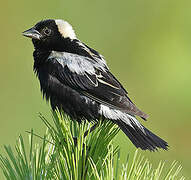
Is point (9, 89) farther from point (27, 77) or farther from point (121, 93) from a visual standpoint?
Result: point (121, 93)

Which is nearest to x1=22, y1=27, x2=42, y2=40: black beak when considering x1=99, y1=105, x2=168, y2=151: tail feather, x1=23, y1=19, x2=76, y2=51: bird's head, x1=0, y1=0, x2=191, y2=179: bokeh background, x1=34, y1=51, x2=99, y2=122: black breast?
x1=23, y1=19, x2=76, y2=51: bird's head

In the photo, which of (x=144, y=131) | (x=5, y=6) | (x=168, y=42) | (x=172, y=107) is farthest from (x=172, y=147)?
(x=5, y=6)

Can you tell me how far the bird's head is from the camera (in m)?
3.04

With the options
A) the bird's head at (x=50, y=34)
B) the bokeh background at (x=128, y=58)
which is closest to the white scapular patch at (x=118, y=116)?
the bird's head at (x=50, y=34)

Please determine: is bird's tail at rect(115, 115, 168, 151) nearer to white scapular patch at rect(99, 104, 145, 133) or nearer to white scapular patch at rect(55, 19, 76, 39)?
white scapular patch at rect(99, 104, 145, 133)

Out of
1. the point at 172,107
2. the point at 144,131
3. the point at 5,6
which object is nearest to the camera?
the point at 144,131

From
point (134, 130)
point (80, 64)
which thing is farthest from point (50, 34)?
point (134, 130)

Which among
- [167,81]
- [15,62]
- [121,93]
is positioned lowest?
[121,93]

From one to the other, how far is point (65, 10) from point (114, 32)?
0.64 m

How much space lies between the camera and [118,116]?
2.49 meters

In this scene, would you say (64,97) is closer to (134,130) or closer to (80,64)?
(80,64)

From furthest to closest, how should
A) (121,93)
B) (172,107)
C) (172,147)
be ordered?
1. (172,107)
2. (172,147)
3. (121,93)

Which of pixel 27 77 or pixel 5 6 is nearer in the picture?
pixel 27 77

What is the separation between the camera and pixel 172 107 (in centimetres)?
461
